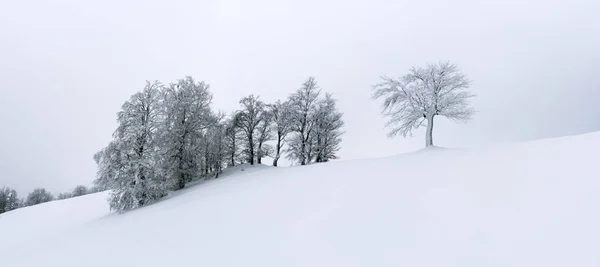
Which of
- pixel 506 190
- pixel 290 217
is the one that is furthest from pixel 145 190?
pixel 506 190

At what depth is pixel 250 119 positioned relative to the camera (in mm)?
33188

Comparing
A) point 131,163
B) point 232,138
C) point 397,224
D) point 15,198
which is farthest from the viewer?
point 15,198

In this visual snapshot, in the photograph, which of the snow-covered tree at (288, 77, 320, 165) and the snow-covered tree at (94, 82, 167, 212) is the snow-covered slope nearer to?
the snow-covered tree at (94, 82, 167, 212)

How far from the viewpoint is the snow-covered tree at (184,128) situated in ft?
78.4

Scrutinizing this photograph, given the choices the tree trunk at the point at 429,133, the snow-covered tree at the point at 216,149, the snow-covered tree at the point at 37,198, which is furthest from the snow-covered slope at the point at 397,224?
the snow-covered tree at the point at 37,198

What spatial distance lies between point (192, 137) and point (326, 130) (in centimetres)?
1665

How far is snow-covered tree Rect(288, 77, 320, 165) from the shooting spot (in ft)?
111

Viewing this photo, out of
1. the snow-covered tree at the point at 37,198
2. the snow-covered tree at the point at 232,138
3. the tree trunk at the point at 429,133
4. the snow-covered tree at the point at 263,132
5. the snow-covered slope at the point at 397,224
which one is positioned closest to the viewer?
the snow-covered slope at the point at 397,224

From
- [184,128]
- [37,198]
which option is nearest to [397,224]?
[184,128]

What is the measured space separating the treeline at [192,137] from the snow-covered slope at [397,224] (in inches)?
252

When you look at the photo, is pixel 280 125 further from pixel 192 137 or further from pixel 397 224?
pixel 397 224

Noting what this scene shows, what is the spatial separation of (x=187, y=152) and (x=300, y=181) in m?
14.2

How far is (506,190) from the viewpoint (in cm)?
865

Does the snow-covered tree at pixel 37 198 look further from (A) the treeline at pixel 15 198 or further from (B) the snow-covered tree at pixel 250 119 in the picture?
(B) the snow-covered tree at pixel 250 119
